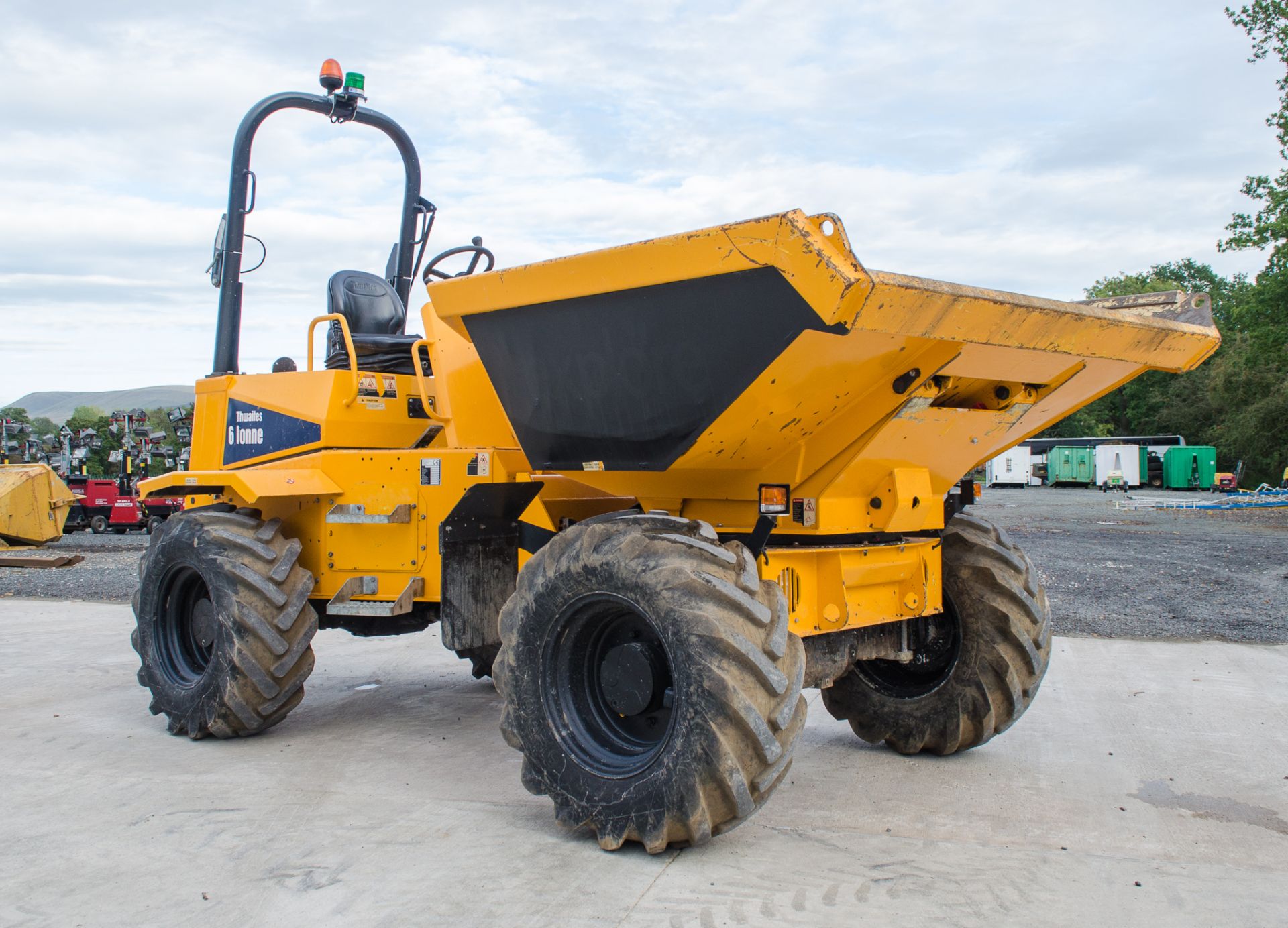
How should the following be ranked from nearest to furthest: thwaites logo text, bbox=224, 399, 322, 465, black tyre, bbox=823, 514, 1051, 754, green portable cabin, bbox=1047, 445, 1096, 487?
black tyre, bbox=823, 514, 1051, 754 → thwaites logo text, bbox=224, 399, 322, 465 → green portable cabin, bbox=1047, 445, 1096, 487

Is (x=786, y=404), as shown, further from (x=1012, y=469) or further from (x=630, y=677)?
(x=1012, y=469)

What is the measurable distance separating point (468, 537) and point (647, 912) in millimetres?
2320

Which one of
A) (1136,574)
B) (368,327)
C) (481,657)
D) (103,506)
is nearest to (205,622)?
(481,657)

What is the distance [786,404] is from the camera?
373 cm

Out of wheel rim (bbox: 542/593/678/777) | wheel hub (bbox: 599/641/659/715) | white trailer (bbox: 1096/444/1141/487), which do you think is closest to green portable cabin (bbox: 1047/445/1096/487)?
white trailer (bbox: 1096/444/1141/487)

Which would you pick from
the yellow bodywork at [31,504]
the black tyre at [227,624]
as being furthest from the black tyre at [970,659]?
the yellow bodywork at [31,504]

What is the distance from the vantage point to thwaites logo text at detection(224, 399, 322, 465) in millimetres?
6012

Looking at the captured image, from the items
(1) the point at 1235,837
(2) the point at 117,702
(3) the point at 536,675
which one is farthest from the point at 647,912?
(2) the point at 117,702

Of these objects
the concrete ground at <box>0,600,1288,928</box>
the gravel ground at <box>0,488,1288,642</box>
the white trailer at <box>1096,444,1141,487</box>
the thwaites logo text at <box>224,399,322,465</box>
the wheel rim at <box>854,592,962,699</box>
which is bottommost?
the concrete ground at <box>0,600,1288,928</box>

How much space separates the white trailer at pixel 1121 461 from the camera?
45875 mm

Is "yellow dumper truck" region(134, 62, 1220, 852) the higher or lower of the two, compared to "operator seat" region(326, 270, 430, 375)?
lower

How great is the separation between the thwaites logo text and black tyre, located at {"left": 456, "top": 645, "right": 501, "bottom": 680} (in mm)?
1432

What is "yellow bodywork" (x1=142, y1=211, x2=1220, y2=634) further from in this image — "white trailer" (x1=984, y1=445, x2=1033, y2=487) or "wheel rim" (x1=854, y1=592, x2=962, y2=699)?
"white trailer" (x1=984, y1=445, x2=1033, y2=487)

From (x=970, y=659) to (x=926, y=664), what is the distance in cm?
29
